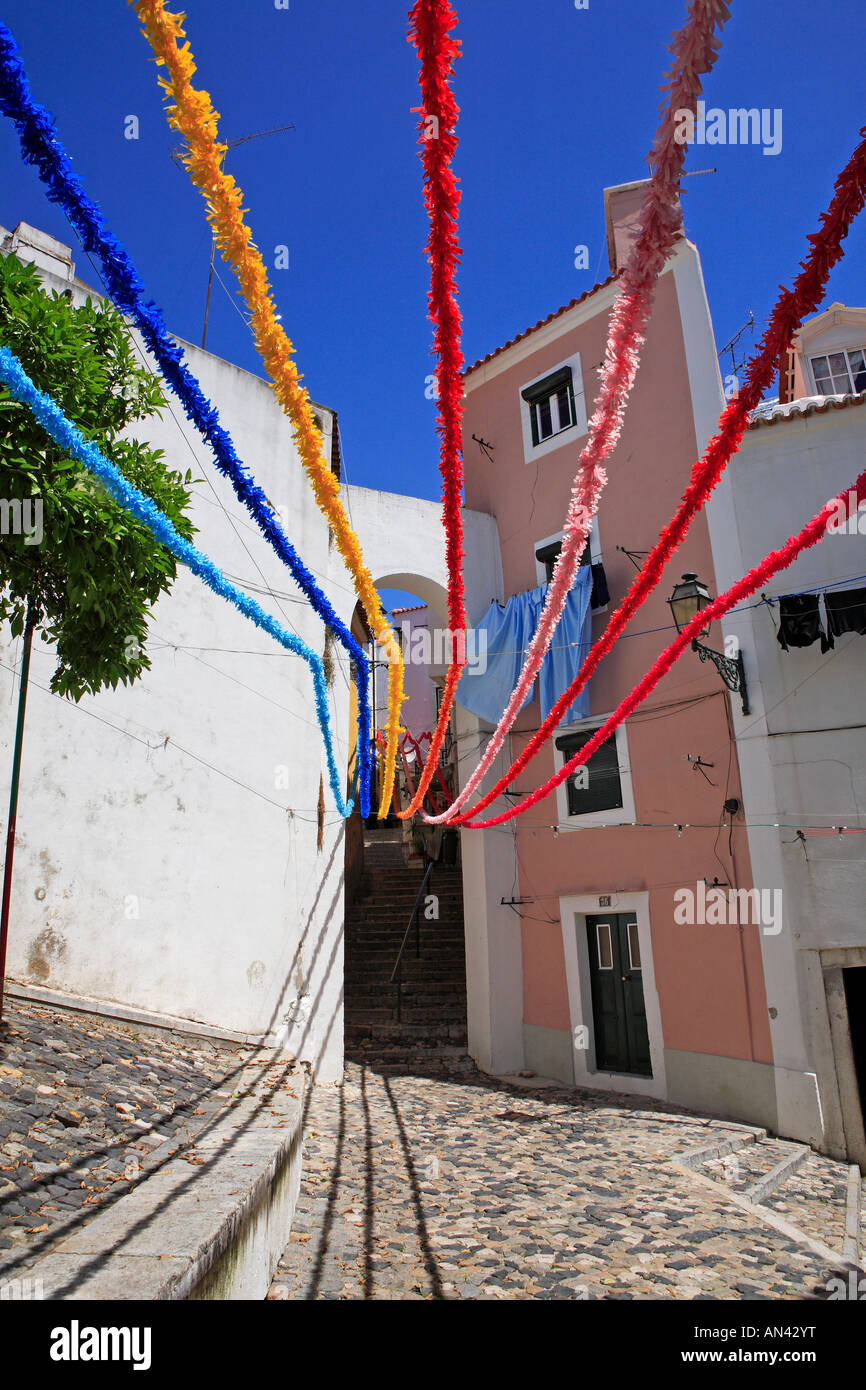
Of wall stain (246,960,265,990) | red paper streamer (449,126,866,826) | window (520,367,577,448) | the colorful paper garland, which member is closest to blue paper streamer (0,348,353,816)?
the colorful paper garland

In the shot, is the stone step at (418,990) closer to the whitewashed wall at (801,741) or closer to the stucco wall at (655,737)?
the stucco wall at (655,737)

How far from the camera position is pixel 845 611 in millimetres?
9859

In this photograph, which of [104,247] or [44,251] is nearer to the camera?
[104,247]

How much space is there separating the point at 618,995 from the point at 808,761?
4506mm

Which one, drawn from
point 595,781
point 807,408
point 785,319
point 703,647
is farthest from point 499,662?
point 785,319

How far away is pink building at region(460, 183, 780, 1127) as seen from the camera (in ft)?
34.7

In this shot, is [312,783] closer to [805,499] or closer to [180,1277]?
[805,499]

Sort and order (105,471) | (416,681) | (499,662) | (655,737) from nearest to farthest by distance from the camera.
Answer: (105,471), (655,737), (499,662), (416,681)

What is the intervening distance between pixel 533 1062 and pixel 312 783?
5.70m

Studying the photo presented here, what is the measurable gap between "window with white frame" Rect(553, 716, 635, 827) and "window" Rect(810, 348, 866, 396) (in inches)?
348

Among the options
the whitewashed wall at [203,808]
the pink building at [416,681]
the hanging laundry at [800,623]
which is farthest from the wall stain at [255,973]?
the pink building at [416,681]

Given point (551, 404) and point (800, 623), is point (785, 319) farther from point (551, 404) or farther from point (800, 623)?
point (551, 404)

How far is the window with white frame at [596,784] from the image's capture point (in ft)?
40.1

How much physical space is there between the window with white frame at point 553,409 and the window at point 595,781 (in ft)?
17.8
